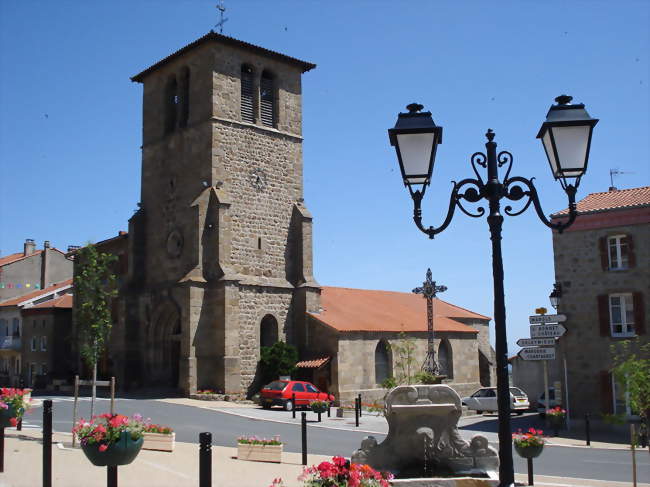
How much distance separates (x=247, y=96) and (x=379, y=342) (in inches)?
551

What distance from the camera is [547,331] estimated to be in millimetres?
18875

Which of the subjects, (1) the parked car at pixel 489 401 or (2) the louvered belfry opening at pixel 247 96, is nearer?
(1) the parked car at pixel 489 401

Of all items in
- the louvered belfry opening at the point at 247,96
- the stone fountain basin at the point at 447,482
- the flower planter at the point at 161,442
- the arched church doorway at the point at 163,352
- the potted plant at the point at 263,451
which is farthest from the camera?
the louvered belfry opening at the point at 247,96

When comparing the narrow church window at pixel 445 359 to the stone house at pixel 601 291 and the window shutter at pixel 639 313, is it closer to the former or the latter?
the stone house at pixel 601 291

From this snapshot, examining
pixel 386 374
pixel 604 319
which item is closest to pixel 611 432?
pixel 604 319

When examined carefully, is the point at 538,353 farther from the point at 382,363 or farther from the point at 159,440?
the point at 382,363

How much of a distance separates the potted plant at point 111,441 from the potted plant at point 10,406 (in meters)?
3.83

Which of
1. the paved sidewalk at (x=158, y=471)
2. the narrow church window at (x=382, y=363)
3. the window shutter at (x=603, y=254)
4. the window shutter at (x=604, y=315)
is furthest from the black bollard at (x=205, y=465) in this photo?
the narrow church window at (x=382, y=363)

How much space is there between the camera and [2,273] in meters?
50.2

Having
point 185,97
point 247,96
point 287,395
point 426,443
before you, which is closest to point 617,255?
point 287,395

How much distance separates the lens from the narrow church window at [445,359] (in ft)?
126

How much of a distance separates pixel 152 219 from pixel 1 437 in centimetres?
2535

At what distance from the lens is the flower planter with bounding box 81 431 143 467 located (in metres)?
8.80

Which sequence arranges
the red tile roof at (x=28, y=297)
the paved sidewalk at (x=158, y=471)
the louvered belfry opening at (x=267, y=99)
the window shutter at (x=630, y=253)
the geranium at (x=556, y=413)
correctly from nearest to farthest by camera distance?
the paved sidewalk at (x=158, y=471)
the geranium at (x=556, y=413)
the window shutter at (x=630, y=253)
the louvered belfry opening at (x=267, y=99)
the red tile roof at (x=28, y=297)
